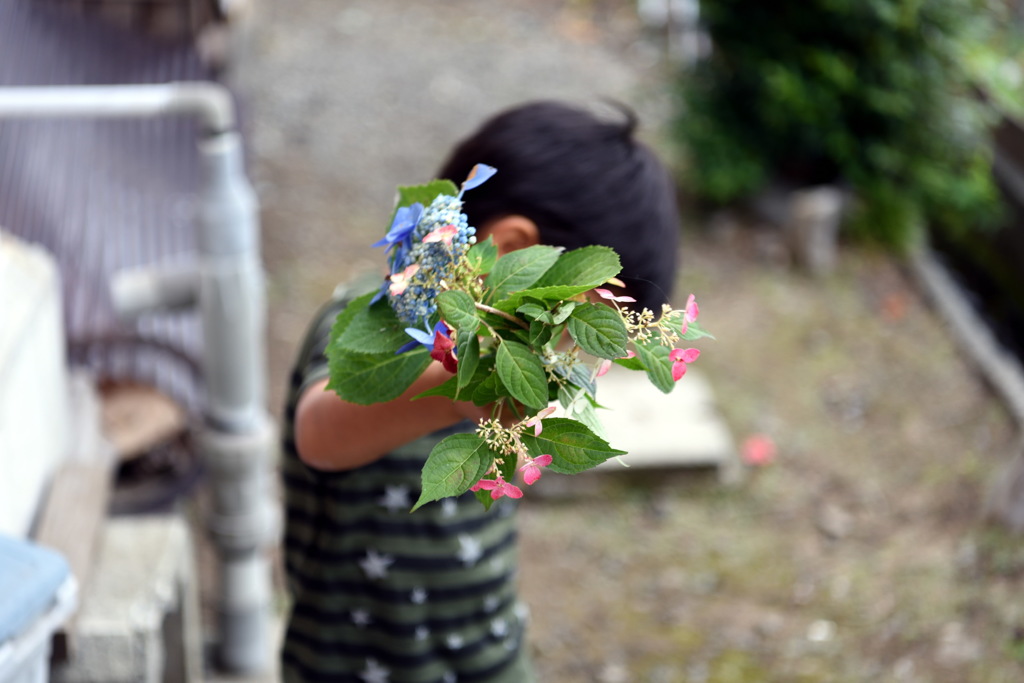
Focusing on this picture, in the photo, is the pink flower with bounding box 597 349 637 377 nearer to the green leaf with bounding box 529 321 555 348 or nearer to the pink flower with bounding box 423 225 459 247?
the green leaf with bounding box 529 321 555 348

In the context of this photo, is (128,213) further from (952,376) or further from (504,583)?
(952,376)

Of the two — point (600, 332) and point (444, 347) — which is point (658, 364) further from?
point (444, 347)

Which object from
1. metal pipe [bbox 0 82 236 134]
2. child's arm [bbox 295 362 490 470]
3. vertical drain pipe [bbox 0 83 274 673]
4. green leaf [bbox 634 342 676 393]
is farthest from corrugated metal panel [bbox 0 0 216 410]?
green leaf [bbox 634 342 676 393]

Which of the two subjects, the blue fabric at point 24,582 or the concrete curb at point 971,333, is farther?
the concrete curb at point 971,333

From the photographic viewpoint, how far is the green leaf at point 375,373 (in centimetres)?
114

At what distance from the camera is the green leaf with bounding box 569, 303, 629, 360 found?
0.98 m

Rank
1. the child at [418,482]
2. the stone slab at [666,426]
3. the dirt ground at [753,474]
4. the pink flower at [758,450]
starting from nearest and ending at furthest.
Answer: the child at [418,482]
the dirt ground at [753,474]
the stone slab at [666,426]
the pink flower at [758,450]

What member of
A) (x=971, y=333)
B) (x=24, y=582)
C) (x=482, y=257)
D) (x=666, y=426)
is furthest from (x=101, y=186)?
(x=971, y=333)

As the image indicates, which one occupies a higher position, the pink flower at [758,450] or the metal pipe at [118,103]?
the metal pipe at [118,103]

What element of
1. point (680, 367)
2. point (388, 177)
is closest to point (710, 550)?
point (680, 367)

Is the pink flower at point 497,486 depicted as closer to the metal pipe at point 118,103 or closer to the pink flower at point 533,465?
the pink flower at point 533,465

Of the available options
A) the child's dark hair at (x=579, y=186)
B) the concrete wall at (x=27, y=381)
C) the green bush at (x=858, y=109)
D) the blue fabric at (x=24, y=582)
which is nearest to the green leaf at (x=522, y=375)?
A: the child's dark hair at (x=579, y=186)

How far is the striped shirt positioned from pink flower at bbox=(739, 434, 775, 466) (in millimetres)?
2592

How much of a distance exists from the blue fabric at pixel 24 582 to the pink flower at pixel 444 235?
821mm
